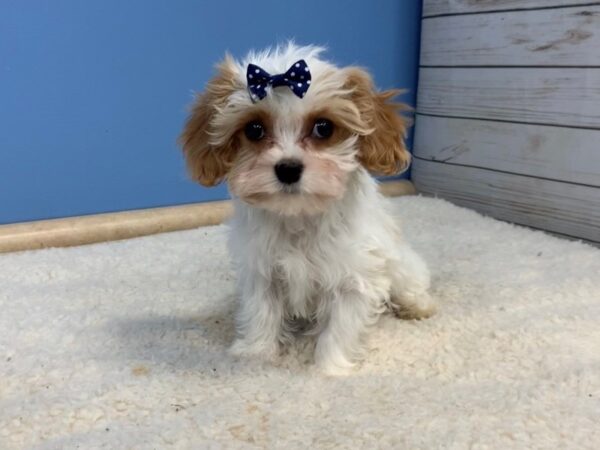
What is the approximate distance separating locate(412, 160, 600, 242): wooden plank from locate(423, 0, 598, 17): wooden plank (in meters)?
0.55

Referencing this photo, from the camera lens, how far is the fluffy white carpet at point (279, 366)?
0.98 meters

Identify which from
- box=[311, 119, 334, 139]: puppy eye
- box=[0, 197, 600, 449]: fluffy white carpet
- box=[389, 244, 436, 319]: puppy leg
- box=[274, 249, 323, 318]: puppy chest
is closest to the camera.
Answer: box=[0, 197, 600, 449]: fluffy white carpet

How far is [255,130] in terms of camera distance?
1.12 metres

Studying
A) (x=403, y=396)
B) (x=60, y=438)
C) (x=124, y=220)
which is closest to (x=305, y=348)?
(x=403, y=396)

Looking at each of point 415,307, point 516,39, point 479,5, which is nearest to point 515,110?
point 516,39

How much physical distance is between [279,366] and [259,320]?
10cm

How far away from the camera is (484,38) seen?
2.17m

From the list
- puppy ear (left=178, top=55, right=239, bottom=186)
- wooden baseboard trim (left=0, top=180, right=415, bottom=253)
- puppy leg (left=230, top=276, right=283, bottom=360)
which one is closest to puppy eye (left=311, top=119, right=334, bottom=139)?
puppy ear (left=178, top=55, right=239, bottom=186)

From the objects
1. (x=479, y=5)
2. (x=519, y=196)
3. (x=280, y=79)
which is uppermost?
(x=479, y=5)

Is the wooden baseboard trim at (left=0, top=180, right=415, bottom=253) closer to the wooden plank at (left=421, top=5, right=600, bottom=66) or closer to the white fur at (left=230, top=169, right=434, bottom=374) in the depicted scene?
the white fur at (left=230, top=169, right=434, bottom=374)

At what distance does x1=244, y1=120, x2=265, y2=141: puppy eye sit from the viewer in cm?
111

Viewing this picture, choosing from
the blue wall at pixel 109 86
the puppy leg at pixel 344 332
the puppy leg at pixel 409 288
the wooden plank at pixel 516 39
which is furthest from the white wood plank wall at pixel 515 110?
the puppy leg at pixel 344 332

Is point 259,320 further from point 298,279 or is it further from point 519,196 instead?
point 519,196

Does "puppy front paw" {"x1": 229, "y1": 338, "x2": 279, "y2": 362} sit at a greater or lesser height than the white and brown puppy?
lesser
